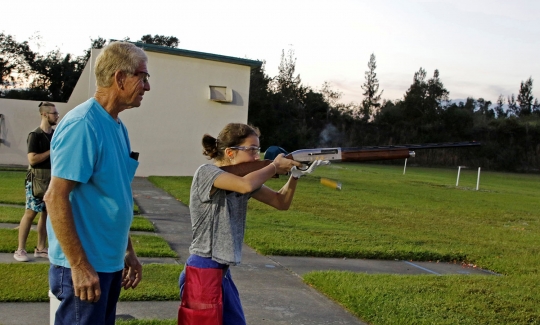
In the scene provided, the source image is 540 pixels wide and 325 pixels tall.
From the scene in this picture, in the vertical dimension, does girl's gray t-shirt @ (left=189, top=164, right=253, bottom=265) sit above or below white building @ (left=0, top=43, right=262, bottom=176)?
below

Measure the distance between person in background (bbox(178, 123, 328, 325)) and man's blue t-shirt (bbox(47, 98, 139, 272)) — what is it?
2.69 feet

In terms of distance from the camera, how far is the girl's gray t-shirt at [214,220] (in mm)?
3484

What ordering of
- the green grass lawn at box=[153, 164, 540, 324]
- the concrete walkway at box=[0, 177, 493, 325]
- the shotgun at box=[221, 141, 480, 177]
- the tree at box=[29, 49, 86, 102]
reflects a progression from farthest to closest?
the tree at box=[29, 49, 86, 102] < the green grass lawn at box=[153, 164, 540, 324] < the concrete walkway at box=[0, 177, 493, 325] < the shotgun at box=[221, 141, 480, 177]

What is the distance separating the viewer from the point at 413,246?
921 cm

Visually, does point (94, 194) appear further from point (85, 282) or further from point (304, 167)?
point (304, 167)

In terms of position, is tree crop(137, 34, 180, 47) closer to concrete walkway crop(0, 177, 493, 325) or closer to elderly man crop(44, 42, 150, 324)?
concrete walkway crop(0, 177, 493, 325)

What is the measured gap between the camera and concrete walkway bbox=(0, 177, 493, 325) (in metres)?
5.05

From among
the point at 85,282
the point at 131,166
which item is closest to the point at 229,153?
the point at 131,166

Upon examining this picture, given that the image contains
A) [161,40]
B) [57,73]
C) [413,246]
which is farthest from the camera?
[161,40]

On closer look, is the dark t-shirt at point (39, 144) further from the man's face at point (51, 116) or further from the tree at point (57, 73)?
the tree at point (57, 73)

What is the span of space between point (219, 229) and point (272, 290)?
2717 millimetres

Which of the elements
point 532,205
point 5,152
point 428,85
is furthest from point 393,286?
point 428,85

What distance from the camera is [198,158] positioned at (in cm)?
2284

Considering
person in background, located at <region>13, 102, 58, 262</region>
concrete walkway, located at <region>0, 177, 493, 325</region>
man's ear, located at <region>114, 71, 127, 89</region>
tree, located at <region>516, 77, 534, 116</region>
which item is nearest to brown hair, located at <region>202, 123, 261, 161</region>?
man's ear, located at <region>114, 71, 127, 89</region>
